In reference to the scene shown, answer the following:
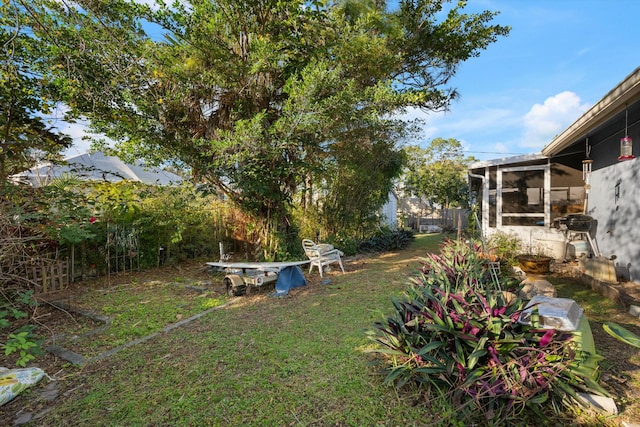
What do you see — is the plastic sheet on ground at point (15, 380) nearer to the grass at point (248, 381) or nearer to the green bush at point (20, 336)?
the green bush at point (20, 336)

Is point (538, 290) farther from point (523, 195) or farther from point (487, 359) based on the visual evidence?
point (523, 195)

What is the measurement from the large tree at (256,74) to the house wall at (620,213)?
3582mm

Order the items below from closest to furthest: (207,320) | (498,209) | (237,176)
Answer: (207,320) → (237,176) → (498,209)

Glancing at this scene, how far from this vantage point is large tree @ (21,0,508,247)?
454 centimetres

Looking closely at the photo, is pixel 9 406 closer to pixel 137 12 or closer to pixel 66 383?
pixel 66 383

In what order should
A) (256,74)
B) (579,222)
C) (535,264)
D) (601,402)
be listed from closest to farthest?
(601,402) → (535,264) → (256,74) → (579,222)

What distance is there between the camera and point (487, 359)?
6.54 feet

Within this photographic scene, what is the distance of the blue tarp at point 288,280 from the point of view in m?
4.95

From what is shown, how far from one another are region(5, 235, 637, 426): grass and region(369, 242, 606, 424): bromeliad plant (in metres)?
0.17


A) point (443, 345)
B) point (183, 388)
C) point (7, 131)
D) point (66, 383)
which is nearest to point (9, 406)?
point (66, 383)

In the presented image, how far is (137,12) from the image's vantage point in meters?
4.64

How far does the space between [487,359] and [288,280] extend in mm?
3539

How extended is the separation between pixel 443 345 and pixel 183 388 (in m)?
2.02

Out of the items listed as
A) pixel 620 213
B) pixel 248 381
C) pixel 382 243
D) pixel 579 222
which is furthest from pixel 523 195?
pixel 248 381
